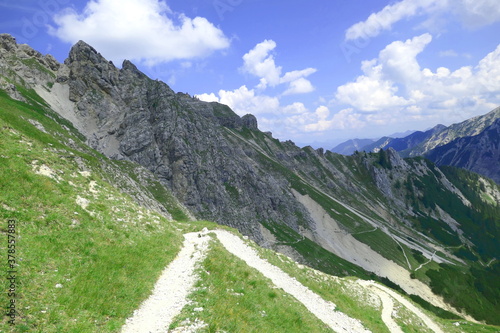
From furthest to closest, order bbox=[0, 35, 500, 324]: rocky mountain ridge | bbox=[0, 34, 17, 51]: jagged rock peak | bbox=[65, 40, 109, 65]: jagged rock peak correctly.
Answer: bbox=[65, 40, 109, 65]: jagged rock peak
bbox=[0, 34, 17, 51]: jagged rock peak
bbox=[0, 35, 500, 324]: rocky mountain ridge

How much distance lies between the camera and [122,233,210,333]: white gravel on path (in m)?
14.1

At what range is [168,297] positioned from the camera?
58.1 ft

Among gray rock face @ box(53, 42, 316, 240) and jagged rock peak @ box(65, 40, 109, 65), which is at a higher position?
jagged rock peak @ box(65, 40, 109, 65)

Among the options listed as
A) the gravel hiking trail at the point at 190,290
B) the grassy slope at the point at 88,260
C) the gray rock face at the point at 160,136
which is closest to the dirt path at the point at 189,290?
the gravel hiking trail at the point at 190,290

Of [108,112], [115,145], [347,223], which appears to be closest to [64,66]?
[108,112]

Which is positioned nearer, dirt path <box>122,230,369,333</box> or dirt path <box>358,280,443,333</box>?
dirt path <box>122,230,369,333</box>

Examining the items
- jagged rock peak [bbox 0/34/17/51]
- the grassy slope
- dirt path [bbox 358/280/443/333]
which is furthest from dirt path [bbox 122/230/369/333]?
jagged rock peak [bbox 0/34/17/51]

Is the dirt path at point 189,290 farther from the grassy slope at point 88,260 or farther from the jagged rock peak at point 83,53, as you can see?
the jagged rock peak at point 83,53

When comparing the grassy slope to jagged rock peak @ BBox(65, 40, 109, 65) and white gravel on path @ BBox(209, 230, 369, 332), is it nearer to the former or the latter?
white gravel on path @ BBox(209, 230, 369, 332)

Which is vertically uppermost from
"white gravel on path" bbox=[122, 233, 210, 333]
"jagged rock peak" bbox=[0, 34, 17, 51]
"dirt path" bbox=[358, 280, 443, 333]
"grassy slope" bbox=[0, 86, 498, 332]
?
"jagged rock peak" bbox=[0, 34, 17, 51]

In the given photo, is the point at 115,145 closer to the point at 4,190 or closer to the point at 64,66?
the point at 64,66

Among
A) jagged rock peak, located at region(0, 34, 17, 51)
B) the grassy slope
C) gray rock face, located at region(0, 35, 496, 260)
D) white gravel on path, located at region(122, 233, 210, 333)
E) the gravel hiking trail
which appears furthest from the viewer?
jagged rock peak, located at region(0, 34, 17, 51)

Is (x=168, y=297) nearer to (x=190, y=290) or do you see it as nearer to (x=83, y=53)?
(x=190, y=290)

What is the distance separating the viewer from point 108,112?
5615 inches
